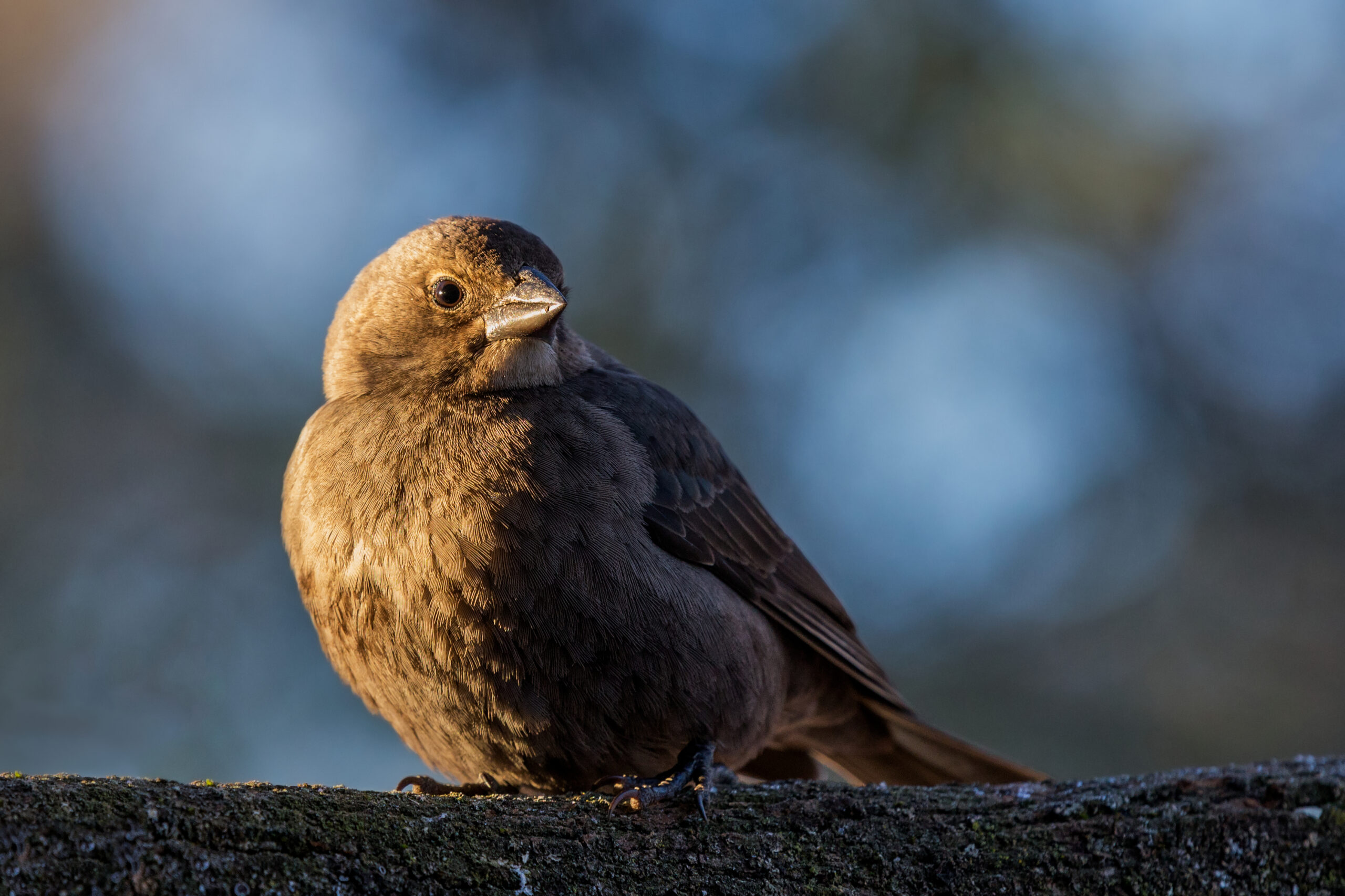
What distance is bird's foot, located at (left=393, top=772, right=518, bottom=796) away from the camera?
150 inches

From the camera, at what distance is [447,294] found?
4059mm

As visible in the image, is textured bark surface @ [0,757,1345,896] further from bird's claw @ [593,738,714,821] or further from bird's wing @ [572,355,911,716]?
bird's wing @ [572,355,911,716]

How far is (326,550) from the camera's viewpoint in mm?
3541

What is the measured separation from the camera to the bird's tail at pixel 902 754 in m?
4.52

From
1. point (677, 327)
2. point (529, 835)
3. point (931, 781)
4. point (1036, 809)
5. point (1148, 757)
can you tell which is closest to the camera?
point (529, 835)

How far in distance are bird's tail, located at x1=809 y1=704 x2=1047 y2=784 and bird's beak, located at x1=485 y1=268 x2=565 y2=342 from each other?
7.16ft

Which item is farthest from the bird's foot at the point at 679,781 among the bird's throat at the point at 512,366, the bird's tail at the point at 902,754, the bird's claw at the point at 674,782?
the bird's throat at the point at 512,366

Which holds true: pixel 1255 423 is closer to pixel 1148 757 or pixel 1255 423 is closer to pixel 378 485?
pixel 1148 757

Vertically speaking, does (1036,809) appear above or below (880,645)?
below

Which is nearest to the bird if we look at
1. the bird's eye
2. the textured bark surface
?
the bird's eye

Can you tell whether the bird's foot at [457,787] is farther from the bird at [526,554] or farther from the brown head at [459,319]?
the brown head at [459,319]

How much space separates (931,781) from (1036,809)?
165 cm

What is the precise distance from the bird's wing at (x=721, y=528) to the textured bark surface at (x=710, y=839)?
99 centimetres

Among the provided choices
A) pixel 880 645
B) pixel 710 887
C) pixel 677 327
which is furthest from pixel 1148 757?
pixel 710 887
